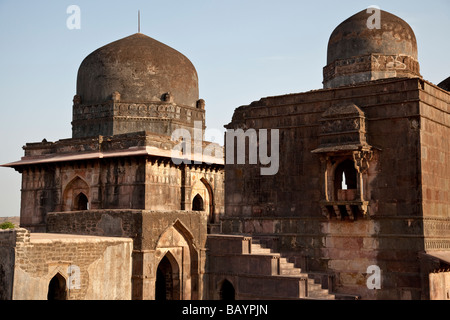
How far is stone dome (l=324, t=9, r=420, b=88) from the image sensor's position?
16.7m

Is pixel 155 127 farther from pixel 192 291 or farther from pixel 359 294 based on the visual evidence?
pixel 359 294

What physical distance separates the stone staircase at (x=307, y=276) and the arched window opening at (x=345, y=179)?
2.11 m

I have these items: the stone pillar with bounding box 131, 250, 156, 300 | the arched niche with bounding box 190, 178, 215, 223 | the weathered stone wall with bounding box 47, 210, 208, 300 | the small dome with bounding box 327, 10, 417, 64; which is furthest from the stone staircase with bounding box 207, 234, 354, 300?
the arched niche with bounding box 190, 178, 215, 223

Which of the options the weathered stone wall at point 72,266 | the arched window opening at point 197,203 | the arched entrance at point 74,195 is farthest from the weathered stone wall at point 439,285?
the arched entrance at point 74,195

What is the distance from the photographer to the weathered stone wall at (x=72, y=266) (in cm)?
1131

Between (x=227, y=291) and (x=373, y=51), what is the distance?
7.85m

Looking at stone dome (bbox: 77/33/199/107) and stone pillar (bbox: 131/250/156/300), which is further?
stone dome (bbox: 77/33/199/107)

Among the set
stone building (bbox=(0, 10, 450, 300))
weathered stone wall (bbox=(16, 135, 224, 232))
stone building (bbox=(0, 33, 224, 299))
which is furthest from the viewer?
stone building (bbox=(0, 33, 224, 299))

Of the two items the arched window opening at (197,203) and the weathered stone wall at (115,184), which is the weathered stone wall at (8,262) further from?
the arched window opening at (197,203)

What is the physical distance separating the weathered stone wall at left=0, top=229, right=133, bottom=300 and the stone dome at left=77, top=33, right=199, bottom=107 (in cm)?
1298

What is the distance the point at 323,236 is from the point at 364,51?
18.0 ft

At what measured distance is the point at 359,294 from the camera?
47.8ft

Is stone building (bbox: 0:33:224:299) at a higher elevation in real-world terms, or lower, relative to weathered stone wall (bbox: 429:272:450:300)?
higher

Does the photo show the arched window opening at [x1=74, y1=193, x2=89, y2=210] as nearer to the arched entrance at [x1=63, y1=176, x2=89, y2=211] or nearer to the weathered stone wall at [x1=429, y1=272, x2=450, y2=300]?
the arched entrance at [x1=63, y1=176, x2=89, y2=211]
